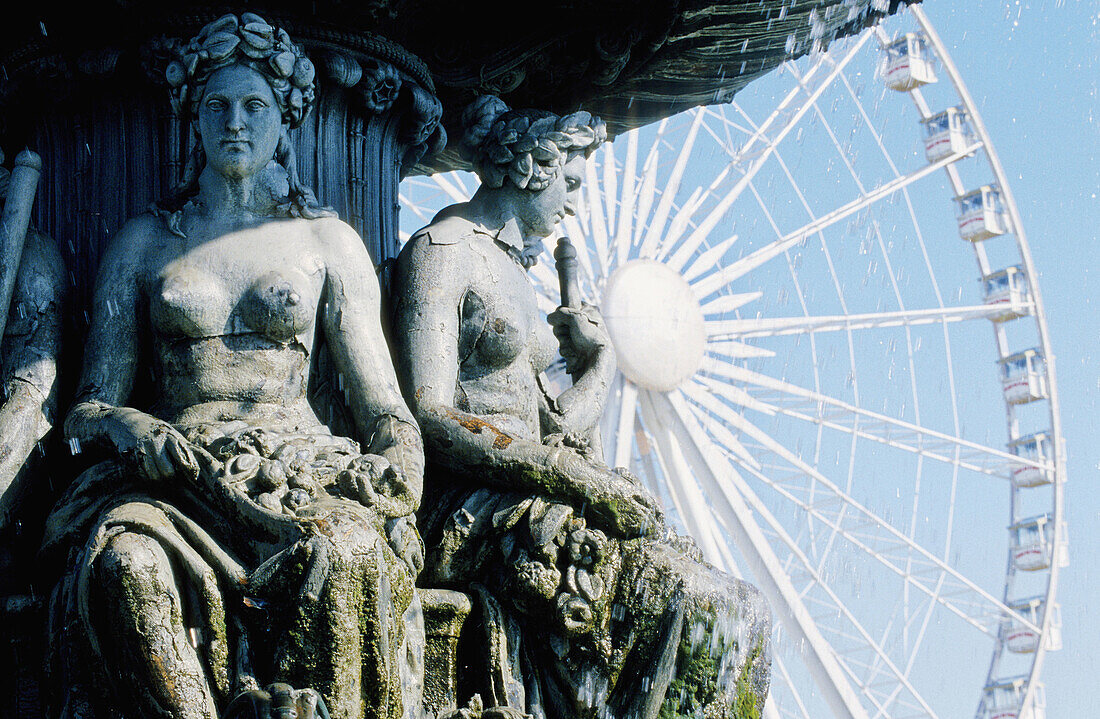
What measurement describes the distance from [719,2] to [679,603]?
9.39 ft

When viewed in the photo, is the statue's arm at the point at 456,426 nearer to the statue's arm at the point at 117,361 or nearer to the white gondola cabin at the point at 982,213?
the statue's arm at the point at 117,361

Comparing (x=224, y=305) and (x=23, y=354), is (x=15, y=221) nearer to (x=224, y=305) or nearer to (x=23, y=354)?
(x=23, y=354)

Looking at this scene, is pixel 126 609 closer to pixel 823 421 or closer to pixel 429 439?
pixel 429 439

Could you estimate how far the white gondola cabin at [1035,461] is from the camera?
833 inches

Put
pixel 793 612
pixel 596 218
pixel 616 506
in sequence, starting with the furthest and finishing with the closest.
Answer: pixel 596 218
pixel 793 612
pixel 616 506

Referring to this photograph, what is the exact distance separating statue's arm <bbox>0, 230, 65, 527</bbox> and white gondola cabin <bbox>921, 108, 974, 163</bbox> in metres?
17.4

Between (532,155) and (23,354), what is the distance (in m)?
2.09

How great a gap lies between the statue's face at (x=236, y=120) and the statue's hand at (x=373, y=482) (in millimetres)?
1259

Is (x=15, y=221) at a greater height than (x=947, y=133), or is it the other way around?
(x=947, y=133)

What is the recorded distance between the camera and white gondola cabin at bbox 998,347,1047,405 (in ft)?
71.1

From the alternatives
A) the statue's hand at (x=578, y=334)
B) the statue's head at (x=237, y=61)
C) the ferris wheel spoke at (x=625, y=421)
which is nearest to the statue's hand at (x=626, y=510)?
the statue's hand at (x=578, y=334)

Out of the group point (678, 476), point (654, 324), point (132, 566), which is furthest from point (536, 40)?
point (654, 324)

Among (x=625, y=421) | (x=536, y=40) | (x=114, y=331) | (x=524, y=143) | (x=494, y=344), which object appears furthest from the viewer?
(x=625, y=421)

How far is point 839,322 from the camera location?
70.3 feet
